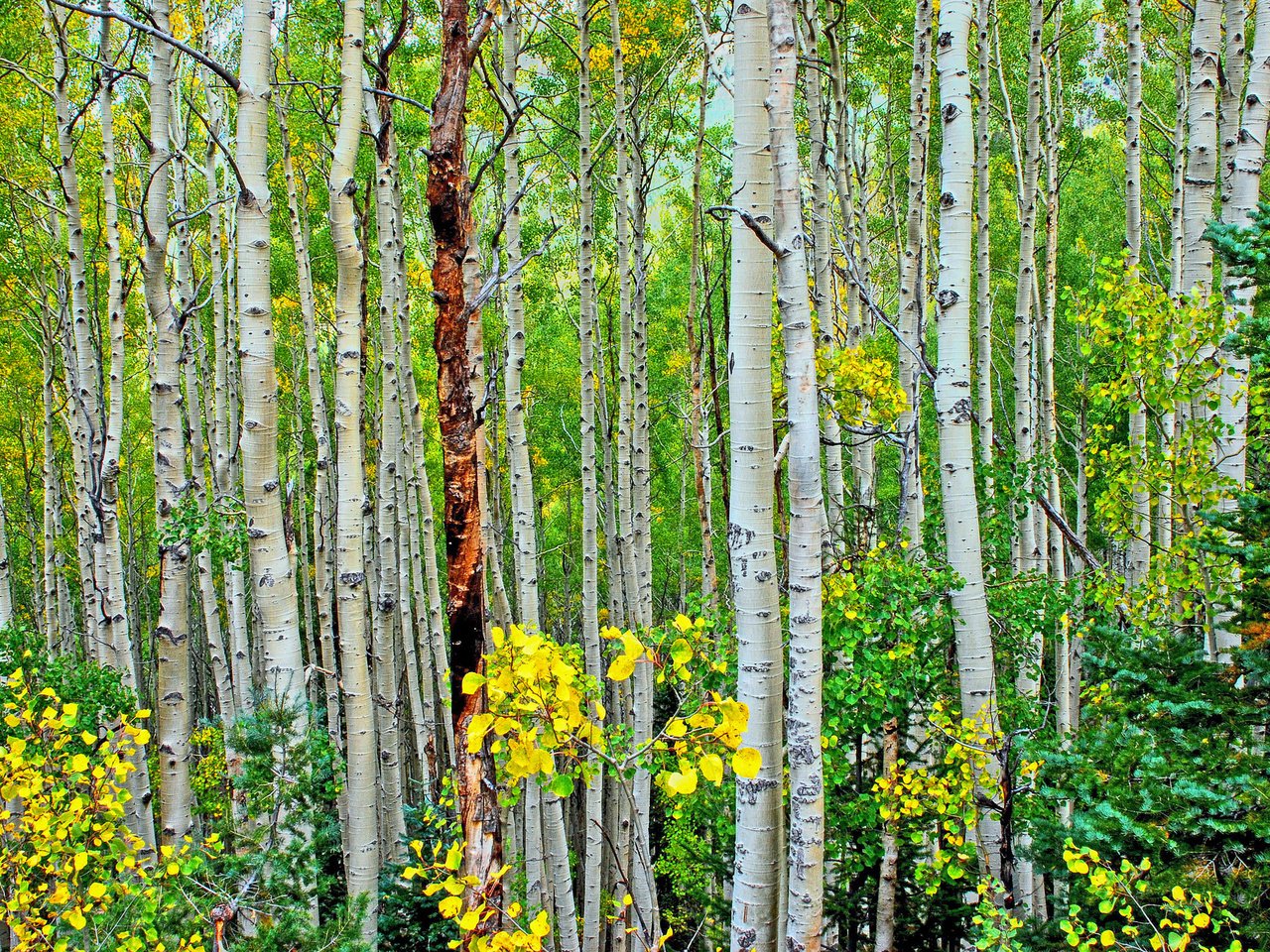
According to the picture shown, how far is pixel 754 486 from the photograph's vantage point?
292 centimetres

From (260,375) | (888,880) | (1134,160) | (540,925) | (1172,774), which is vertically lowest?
(888,880)

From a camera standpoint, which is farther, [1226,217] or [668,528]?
[668,528]

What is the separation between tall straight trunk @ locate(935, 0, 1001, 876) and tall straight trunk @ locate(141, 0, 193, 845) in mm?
4290

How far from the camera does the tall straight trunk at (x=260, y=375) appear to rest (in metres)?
3.72

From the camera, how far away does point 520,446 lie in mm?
5656

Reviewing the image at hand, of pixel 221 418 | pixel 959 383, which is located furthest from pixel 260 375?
pixel 221 418

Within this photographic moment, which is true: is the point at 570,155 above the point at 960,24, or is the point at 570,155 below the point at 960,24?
above

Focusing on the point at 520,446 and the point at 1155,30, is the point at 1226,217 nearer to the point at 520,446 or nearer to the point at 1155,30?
the point at 520,446

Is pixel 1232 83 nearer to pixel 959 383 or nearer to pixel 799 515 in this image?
pixel 959 383

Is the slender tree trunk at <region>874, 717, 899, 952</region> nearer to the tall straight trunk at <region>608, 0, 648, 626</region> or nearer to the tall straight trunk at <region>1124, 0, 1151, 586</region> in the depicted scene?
the tall straight trunk at <region>608, 0, 648, 626</region>

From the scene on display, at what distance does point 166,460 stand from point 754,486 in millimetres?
3964

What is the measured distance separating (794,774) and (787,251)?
5.82 feet

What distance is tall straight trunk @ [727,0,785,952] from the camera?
2850 millimetres

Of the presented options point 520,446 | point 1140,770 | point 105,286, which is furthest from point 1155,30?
point 105,286
